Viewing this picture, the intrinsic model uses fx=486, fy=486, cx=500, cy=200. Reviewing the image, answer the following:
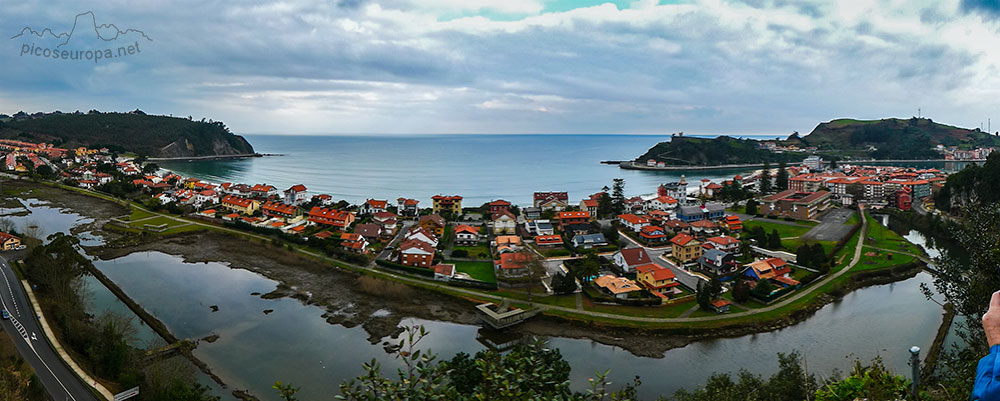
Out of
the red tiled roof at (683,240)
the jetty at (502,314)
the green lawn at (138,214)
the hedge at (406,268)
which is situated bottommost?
the jetty at (502,314)

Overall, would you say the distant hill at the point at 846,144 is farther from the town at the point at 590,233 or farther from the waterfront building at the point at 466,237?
the waterfront building at the point at 466,237

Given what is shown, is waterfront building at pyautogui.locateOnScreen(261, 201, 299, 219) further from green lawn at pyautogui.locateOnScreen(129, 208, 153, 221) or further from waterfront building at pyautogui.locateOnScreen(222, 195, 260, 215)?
green lawn at pyautogui.locateOnScreen(129, 208, 153, 221)

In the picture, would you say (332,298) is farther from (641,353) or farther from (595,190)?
(595,190)

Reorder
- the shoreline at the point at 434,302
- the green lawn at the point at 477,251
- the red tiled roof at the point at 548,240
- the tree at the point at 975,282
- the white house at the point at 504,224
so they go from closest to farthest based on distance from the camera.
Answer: the tree at the point at 975,282 < the shoreline at the point at 434,302 < the green lawn at the point at 477,251 < the red tiled roof at the point at 548,240 < the white house at the point at 504,224

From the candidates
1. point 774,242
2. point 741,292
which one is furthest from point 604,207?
point 741,292

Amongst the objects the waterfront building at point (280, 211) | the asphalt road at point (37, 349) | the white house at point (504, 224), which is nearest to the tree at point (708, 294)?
the white house at point (504, 224)

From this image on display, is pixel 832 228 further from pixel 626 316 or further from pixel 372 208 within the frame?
pixel 372 208

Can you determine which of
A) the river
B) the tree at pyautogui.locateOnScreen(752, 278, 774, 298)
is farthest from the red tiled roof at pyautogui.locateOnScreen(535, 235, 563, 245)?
the tree at pyautogui.locateOnScreen(752, 278, 774, 298)
